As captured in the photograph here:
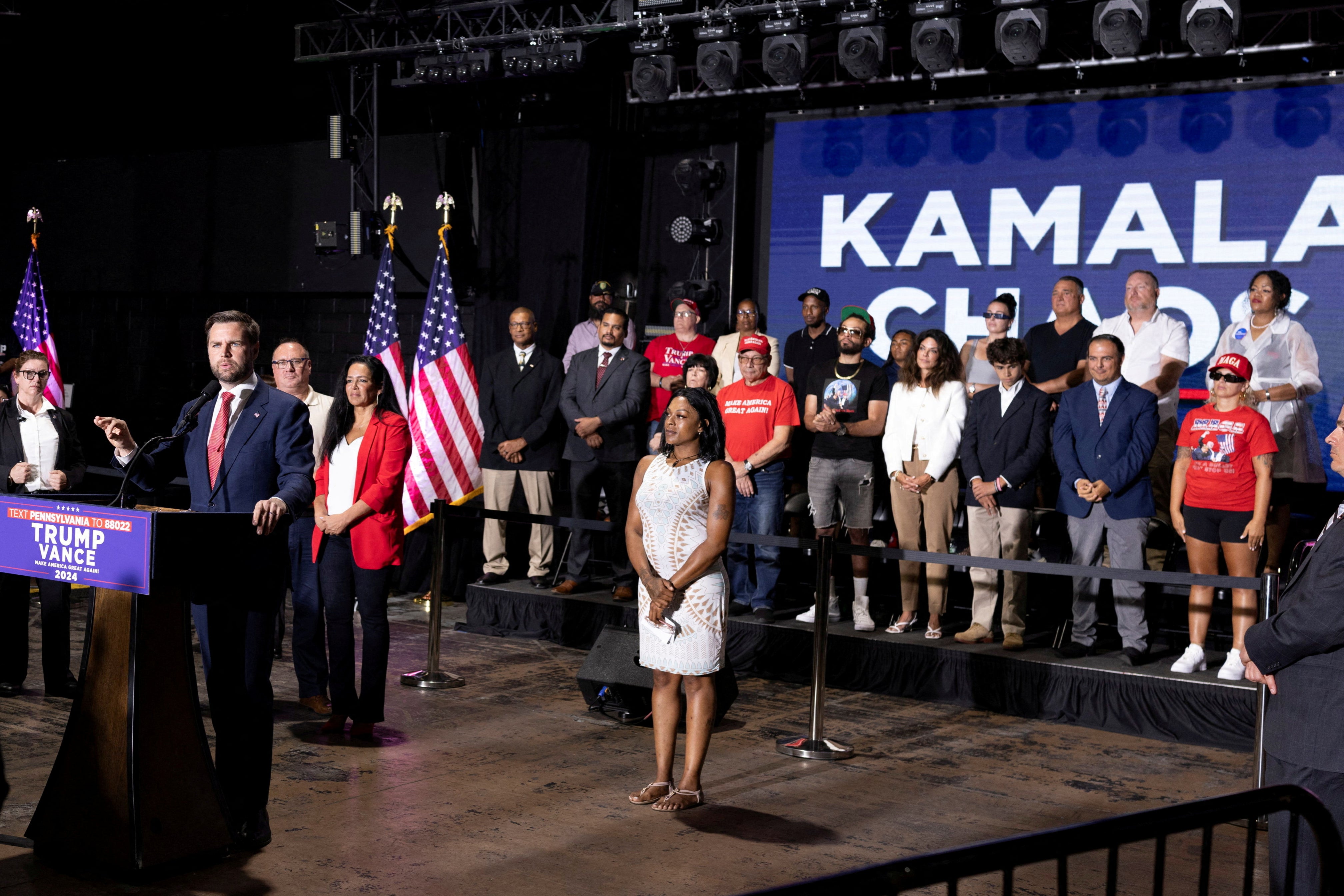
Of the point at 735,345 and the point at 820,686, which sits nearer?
the point at 820,686

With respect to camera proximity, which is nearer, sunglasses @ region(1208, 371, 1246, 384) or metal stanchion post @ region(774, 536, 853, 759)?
metal stanchion post @ region(774, 536, 853, 759)

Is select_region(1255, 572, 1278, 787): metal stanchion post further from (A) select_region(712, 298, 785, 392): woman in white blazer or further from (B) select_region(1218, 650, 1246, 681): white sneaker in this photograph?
(A) select_region(712, 298, 785, 392): woman in white blazer

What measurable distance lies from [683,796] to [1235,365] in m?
3.88

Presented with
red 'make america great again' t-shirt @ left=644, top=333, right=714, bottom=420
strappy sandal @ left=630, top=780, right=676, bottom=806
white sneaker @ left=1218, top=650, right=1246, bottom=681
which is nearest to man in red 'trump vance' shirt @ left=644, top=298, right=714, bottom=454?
red 'make america great again' t-shirt @ left=644, top=333, right=714, bottom=420

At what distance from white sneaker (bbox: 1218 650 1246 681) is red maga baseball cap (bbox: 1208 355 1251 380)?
146cm

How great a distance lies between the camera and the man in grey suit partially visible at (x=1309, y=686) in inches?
133

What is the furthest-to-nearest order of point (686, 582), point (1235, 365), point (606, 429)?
point (606, 429), point (1235, 365), point (686, 582)

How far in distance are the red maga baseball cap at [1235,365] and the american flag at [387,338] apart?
18.0 feet

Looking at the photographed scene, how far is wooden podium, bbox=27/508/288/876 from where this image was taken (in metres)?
4.14

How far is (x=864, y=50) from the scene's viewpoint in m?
9.09

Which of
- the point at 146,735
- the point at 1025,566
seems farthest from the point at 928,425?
the point at 146,735

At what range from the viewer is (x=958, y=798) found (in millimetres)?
5609

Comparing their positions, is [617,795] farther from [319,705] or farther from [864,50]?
[864,50]

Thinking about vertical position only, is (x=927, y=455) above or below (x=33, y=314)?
below
